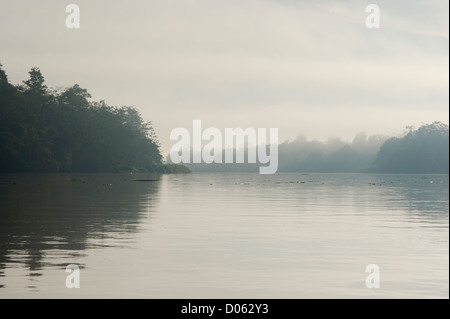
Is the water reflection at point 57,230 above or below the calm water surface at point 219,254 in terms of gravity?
above

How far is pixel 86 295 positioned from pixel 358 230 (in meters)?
18.8

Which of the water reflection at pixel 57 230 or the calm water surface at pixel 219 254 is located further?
the water reflection at pixel 57 230

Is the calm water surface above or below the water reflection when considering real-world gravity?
below

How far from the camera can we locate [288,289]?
18297 millimetres

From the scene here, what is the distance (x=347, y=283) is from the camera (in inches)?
760

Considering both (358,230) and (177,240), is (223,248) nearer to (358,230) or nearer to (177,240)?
(177,240)

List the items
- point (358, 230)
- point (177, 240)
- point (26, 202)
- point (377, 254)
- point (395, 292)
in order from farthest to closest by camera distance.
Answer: point (26, 202) < point (358, 230) < point (177, 240) < point (377, 254) < point (395, 292)

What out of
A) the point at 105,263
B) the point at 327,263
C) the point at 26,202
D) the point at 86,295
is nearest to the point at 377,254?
the point at 327,263

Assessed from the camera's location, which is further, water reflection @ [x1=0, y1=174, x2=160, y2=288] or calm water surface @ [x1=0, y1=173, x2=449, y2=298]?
water reflection @ [x1=0, y1=174, x2=160, y2=288]

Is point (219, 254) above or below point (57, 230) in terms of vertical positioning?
below

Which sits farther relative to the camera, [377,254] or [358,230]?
[358,230]

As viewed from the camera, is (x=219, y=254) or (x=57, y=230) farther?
(x=57, y=230)
